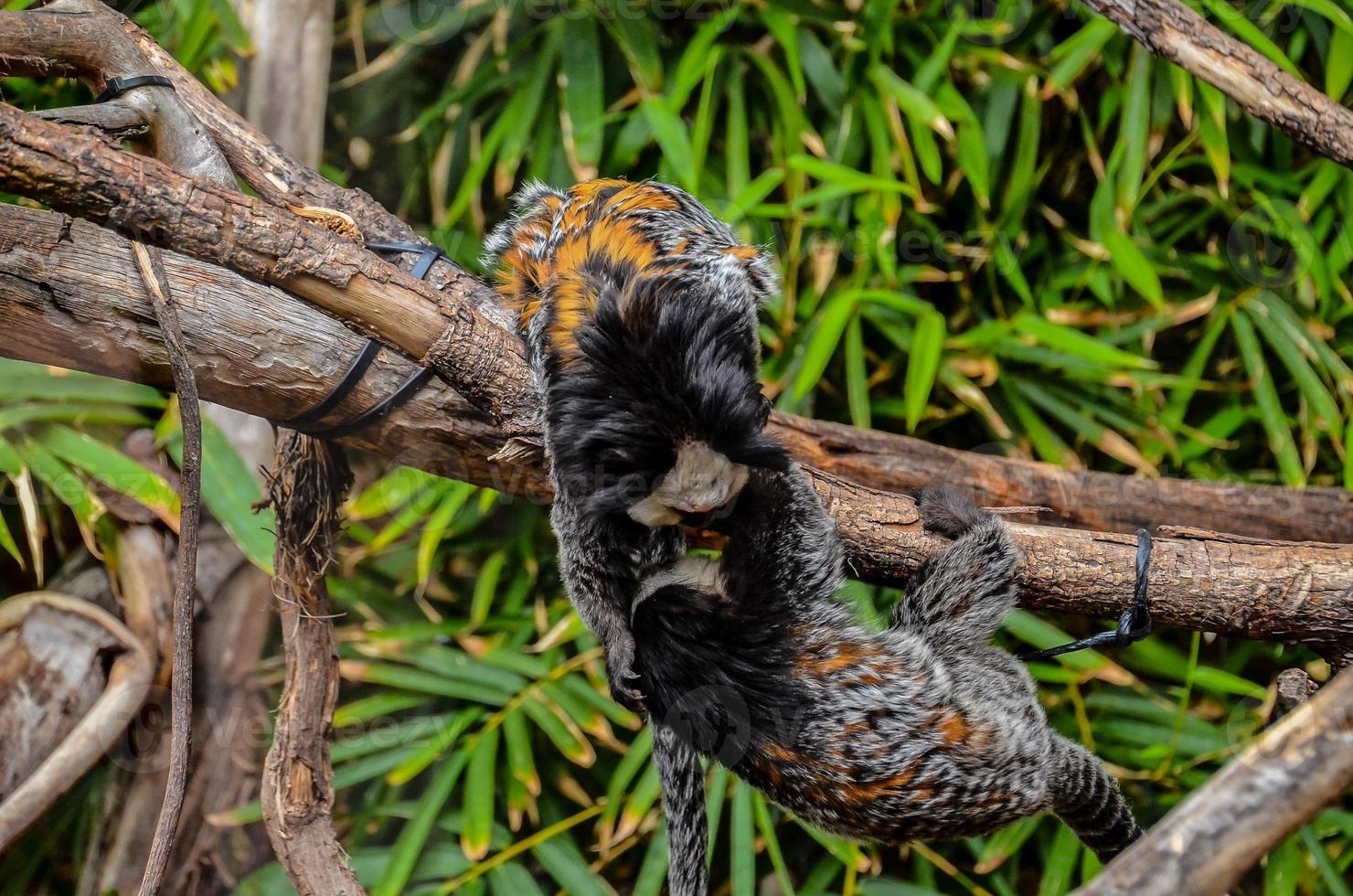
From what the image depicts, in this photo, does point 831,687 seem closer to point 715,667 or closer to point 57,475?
point 715,667

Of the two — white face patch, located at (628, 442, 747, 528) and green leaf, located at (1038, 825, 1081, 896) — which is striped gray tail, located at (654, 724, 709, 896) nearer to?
white face patch, located at (628, 442, 747, 528)

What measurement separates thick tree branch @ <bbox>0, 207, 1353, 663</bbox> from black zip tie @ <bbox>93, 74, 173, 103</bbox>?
22cm

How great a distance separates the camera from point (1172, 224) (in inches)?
102

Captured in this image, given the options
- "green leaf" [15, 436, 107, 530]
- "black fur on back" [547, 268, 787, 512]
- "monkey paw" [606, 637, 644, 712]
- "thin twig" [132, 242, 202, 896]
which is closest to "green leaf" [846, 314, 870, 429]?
"black fur on back" [547, 268, 787, 512]

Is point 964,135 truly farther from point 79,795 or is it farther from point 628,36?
point 79,795

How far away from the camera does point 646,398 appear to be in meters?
1.17

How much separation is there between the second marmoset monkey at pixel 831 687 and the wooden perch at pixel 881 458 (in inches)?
16.8

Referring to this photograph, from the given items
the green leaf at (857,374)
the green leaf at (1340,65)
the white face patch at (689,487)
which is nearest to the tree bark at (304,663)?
the white face patch at (689,487)

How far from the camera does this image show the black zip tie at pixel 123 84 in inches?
55.1

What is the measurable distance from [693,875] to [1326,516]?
128 centimetres

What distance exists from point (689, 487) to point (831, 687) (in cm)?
37

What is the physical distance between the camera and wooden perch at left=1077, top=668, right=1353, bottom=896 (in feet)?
2.32

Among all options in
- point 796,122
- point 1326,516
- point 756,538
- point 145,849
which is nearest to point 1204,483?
point 1326,516

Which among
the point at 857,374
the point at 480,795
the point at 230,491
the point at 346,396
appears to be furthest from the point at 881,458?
the point at 230,491
